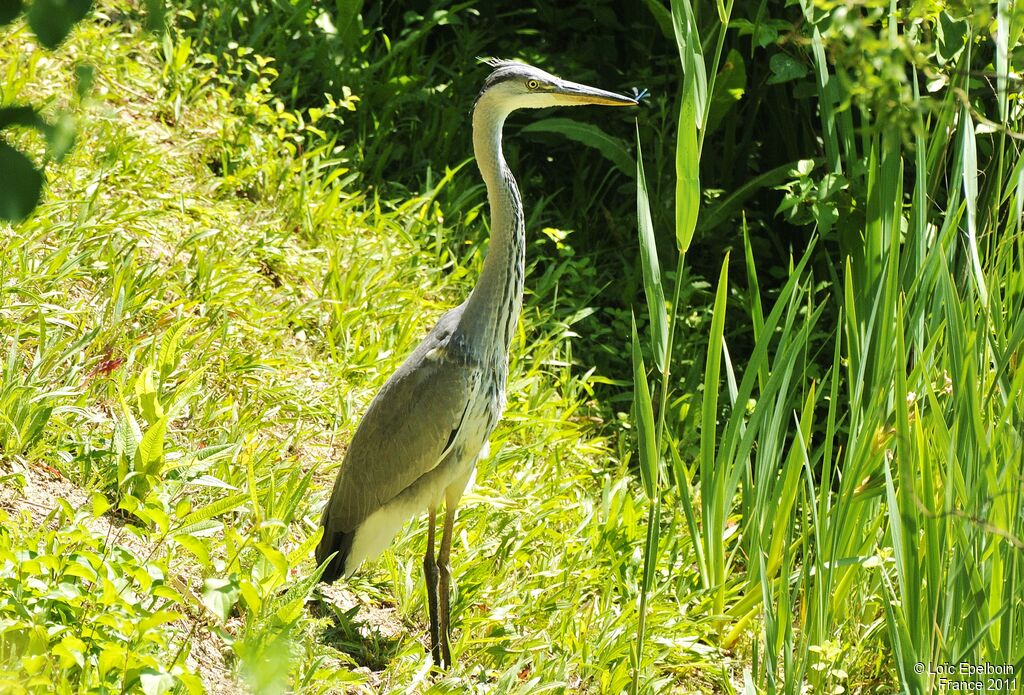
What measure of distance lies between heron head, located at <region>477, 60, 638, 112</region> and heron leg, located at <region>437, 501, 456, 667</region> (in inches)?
46.4

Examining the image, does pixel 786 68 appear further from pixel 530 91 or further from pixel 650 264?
pixel 650 264

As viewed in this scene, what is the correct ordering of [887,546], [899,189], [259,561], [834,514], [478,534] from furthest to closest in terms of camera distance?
[478,534]
[887,546]
[899,189]
[259,561]
[834,514]

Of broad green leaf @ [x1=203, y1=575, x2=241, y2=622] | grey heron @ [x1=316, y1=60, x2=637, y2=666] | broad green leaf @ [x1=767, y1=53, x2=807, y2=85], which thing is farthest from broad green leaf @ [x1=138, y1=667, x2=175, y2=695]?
broad green leaf @ [x1=767, y1=53, x2=807, y2=85]

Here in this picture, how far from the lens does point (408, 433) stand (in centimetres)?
304

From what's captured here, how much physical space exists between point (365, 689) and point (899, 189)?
195 cm

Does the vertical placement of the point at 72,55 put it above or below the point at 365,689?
above

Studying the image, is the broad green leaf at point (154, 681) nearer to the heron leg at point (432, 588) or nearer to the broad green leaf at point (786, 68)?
the heron leg at point (432, 588)

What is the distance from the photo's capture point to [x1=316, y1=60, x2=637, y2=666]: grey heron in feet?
9.93

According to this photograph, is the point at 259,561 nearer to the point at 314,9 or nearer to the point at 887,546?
the point at 887,546

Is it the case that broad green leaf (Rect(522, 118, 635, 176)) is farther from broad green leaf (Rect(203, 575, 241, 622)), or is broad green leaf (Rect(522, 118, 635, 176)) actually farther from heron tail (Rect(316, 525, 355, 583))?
broad green leaf (Rect(203, 575, 241, 622))

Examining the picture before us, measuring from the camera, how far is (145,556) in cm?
284

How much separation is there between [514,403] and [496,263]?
1.04 meters

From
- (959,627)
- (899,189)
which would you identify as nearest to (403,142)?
(899,189)

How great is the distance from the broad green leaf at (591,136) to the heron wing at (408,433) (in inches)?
76.7
